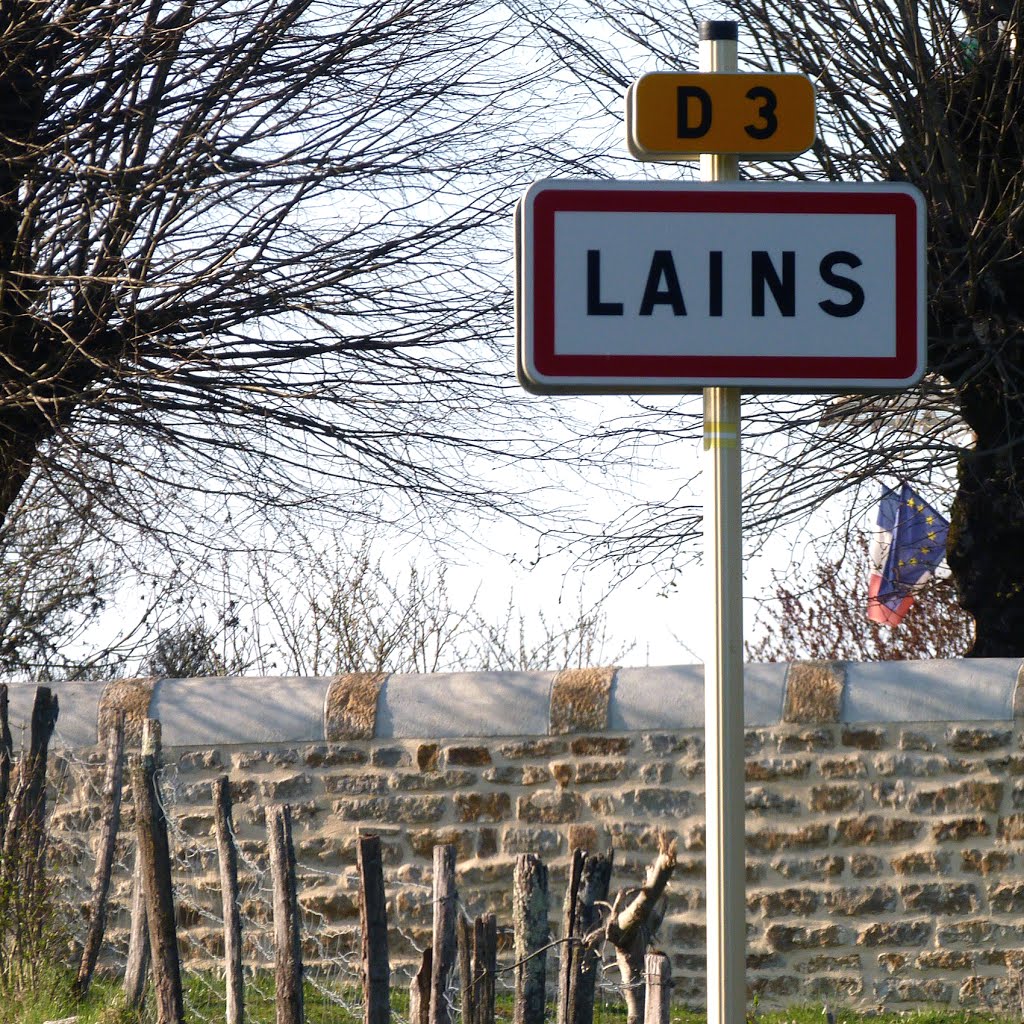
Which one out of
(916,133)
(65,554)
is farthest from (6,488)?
(916,133)

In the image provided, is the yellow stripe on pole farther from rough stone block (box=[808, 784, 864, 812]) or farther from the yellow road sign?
rough stone block (box=[808, 784, 864, 812])

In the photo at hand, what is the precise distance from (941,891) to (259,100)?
17.5ft

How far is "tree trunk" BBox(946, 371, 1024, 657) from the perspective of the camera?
752 cm

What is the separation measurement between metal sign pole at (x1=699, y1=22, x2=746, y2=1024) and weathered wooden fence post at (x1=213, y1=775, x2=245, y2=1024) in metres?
2.91

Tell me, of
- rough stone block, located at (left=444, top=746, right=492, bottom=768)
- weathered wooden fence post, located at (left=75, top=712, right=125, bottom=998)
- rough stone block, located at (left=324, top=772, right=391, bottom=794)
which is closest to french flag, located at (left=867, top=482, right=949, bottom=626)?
rough stone block, located at (left=444, top=746, right=492, bottom=768)

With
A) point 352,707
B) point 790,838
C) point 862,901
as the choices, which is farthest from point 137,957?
point 862,901

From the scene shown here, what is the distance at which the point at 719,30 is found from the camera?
7.70ft

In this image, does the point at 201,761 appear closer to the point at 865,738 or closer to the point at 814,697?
the point at 814,697

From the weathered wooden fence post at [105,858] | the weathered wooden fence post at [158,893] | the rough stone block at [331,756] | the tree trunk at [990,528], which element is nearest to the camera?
the weathered wooden fence post at [158,893]

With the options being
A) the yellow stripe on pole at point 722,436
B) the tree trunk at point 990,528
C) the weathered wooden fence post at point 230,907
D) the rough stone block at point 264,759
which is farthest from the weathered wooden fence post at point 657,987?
the tree trunk at point 990,528

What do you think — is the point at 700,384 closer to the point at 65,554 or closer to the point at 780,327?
the point at 780,327

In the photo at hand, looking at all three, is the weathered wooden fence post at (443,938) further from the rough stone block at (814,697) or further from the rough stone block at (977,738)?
the rough stone block at (977,738)

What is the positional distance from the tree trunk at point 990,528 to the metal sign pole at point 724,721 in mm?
5663

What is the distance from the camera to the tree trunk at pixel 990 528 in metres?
7.52
